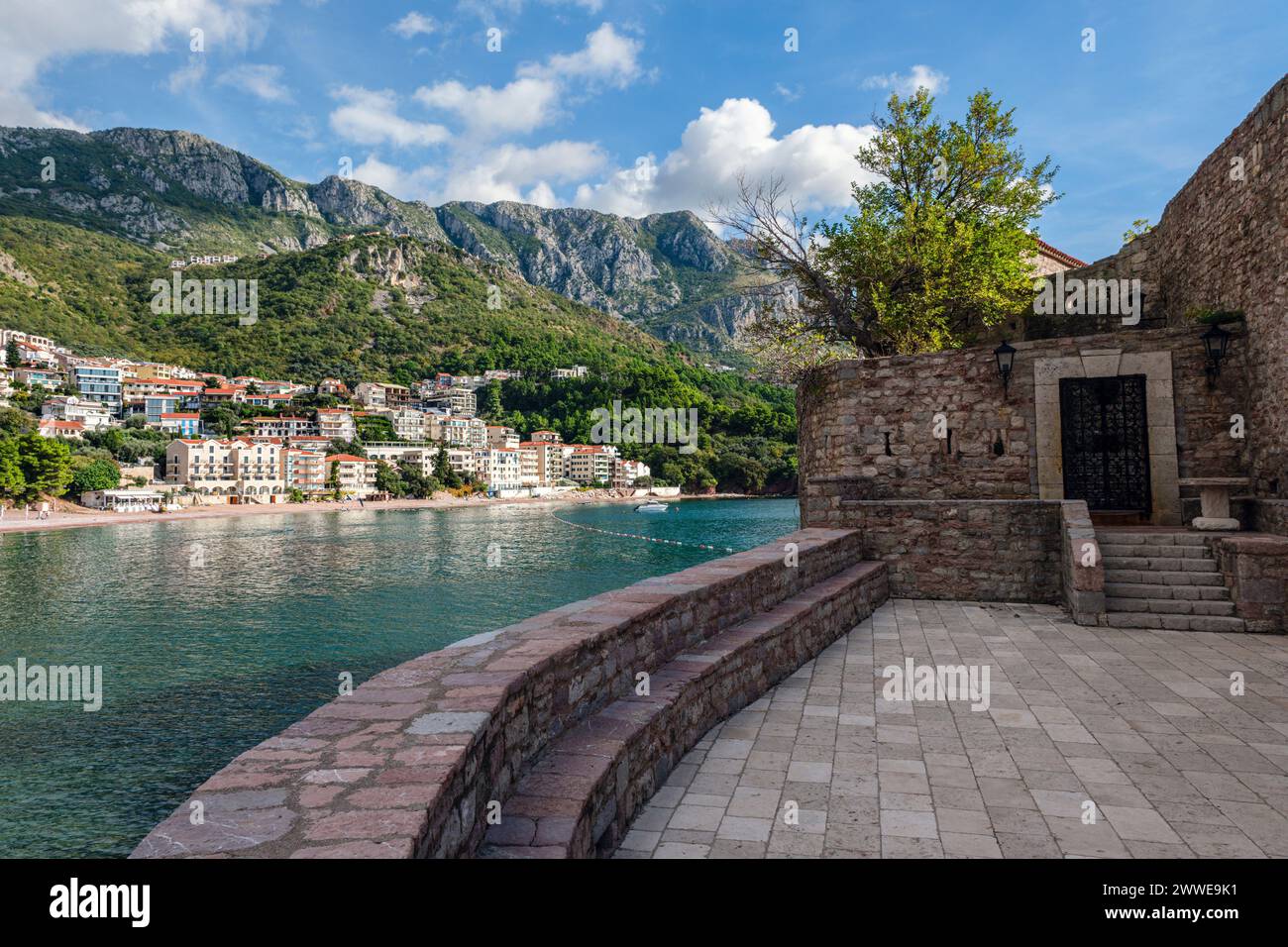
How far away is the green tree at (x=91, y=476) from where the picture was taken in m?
65.1

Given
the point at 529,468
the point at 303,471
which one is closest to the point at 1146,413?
the point at 303,471

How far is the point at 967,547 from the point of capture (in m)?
9.30

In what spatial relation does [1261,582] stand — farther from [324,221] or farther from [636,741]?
[324,221]

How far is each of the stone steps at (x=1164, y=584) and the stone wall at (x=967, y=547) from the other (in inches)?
31.0

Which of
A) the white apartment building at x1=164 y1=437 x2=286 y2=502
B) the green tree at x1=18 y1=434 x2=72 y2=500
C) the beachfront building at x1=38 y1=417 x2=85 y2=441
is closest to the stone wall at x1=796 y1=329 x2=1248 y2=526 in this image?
the green tree at x1=18 y1=434 x2=72 y2=500

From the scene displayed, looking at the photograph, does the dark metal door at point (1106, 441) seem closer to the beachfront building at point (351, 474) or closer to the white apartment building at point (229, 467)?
the white apartment building at point (229, 467)

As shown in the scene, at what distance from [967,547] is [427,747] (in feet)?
28.5

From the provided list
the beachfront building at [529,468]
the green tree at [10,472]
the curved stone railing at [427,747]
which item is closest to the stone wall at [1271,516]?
the curved stone railing at [427,747]

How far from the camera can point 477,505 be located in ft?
290

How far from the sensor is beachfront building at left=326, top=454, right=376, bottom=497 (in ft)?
289

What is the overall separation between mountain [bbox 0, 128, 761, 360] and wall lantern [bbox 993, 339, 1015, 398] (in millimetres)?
83935

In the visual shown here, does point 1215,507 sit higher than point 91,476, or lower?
lower

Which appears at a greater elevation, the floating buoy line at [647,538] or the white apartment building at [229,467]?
the white apartment building at [229,467]

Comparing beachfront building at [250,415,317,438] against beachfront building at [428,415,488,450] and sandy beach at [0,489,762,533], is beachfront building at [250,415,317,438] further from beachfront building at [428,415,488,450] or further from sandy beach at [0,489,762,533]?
sandy beach at [0,489,762,533]
